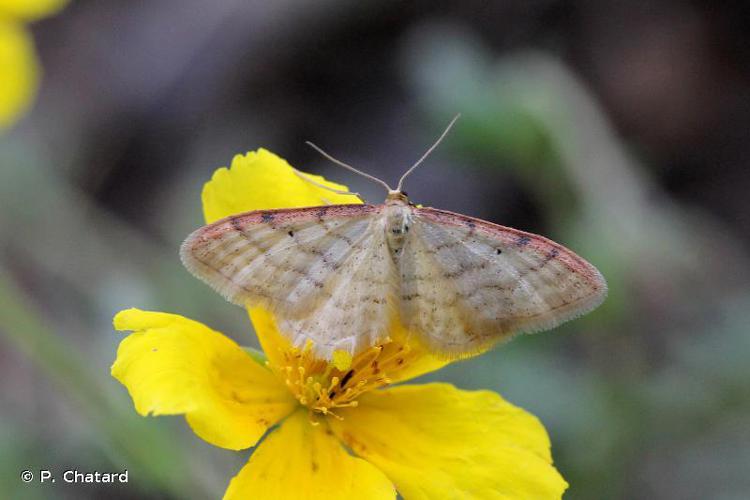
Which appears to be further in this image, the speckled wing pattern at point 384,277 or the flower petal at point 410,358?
the flower petal at point 410,358

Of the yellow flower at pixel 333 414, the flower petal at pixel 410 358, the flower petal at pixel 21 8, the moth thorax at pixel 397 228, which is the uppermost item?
the moth thorax at pixel 397 228

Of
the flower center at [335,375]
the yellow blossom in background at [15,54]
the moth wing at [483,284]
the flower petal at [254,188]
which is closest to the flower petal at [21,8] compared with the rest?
the yellow blossom in background at [15,54]

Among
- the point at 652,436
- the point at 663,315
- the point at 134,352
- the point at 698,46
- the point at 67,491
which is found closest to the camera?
the point at 134,352

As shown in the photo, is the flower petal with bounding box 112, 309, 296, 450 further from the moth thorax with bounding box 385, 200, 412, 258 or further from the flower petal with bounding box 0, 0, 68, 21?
the flower petal with bounding box 0, 0, 68, 21

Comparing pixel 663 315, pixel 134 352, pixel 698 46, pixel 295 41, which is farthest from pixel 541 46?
pixel 134 352

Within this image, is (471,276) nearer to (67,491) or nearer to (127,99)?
(67,491)

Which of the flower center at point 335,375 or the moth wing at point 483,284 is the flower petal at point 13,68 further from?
the moth wing at point 483,284

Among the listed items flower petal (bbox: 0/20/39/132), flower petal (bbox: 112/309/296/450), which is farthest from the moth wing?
flower petal (bbox: 0/20/39/132)

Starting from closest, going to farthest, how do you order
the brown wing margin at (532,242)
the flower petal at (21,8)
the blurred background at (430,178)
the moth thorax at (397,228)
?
the brown wing margin at (532,242)
the moth thorax at (397,228)
the blurred background at (430,178)
the flower petal at (21,8)
